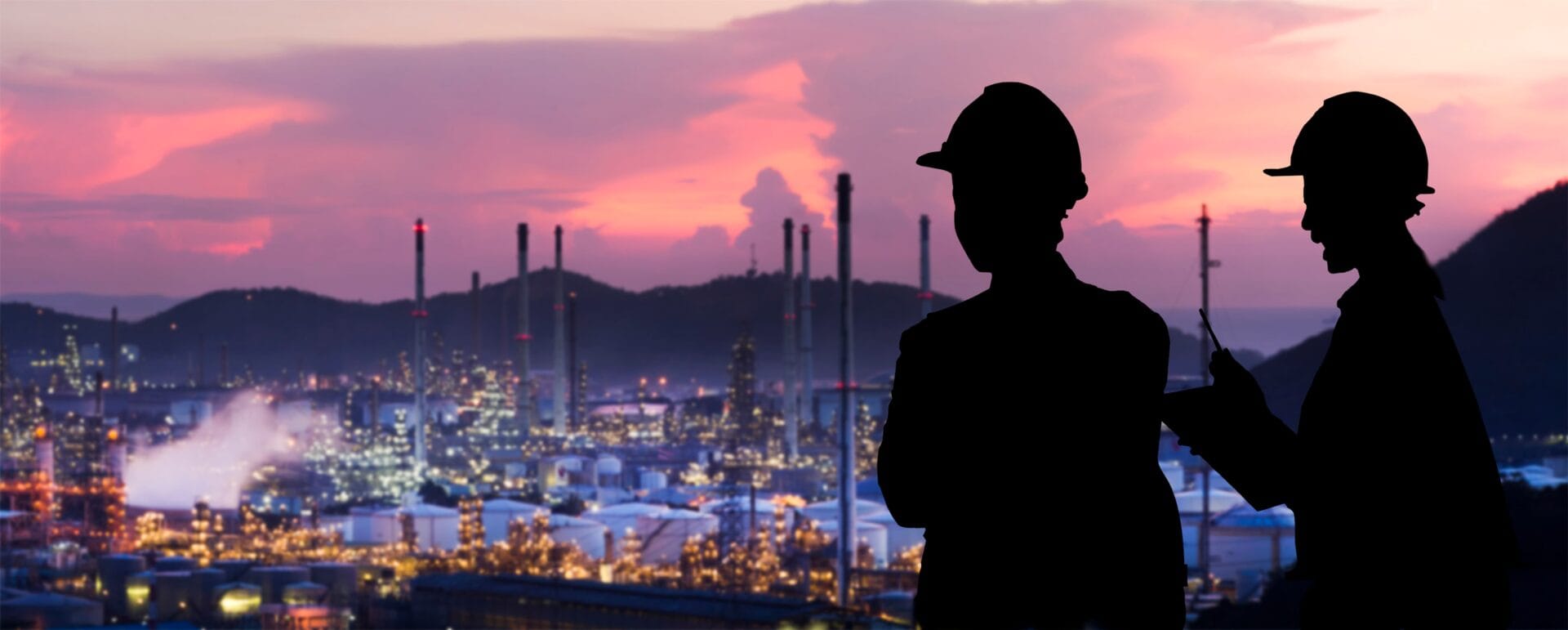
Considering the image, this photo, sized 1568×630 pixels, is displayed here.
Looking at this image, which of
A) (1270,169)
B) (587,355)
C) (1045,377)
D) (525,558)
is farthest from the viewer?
(587,355)

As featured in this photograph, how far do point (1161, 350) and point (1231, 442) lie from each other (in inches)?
3.4

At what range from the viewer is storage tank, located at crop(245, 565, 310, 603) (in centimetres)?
2328

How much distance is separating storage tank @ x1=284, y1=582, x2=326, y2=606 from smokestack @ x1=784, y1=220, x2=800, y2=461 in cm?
1912

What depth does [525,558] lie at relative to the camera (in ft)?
85.2

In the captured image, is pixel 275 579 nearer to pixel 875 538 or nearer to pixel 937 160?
pixel 875 538

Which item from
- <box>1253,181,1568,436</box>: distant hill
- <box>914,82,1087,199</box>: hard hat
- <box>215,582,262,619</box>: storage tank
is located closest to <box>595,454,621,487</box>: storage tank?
<box>1253,181,1568,436</box>: distant hill

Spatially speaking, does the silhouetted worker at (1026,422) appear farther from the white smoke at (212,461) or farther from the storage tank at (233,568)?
the white smoke at (212,461)

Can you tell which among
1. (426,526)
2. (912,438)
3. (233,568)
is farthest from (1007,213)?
(426,526)

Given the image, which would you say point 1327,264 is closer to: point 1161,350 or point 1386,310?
point 1386,310

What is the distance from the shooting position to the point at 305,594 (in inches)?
888

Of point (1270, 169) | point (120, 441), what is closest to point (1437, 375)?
point (1270, 169)

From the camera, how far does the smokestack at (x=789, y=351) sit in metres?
41.6

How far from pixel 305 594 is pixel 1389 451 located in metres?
22.6

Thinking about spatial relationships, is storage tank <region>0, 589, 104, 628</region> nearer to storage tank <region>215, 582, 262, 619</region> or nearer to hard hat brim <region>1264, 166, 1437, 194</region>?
storage tank <region>215, 582, 262, 619</region>
